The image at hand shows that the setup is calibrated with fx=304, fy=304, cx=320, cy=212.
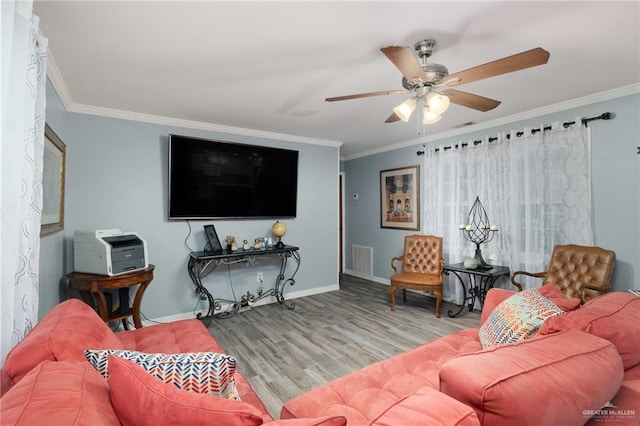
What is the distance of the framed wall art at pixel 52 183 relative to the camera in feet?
7.28

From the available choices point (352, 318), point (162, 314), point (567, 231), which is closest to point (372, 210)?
point (352, 318)

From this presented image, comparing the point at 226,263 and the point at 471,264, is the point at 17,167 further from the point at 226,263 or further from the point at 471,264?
the point at 471,264

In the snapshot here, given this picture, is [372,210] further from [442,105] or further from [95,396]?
[95,396]

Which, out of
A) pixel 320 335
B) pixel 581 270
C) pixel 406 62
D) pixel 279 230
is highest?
pixel 406 62

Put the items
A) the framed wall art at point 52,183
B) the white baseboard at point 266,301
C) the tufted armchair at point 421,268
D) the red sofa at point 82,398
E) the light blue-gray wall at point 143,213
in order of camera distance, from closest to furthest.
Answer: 1. the red sofa at point 82,398
2. the framed wall art at point 52,183
3. the light blue-gray wall at point 143,213
4. the white baseboard at point 266,301
5. the tufted armchair at point 421,268

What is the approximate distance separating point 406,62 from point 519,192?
2.73 m

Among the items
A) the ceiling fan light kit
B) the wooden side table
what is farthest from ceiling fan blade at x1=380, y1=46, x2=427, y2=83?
the wooden side table

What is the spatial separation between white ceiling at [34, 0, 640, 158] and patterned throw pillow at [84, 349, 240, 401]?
5.66 ft

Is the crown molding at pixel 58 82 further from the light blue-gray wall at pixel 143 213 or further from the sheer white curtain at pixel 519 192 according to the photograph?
the sheer white curtain at pixel 519 192

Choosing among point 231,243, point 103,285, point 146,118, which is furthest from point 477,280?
point 146,118

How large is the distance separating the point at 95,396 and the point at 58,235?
2629 mm

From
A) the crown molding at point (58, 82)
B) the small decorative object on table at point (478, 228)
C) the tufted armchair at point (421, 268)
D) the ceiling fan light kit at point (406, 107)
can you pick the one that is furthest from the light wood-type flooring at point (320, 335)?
the crown molding at point (58, 82)

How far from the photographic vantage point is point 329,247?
16.4ft

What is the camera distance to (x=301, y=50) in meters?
2.10
